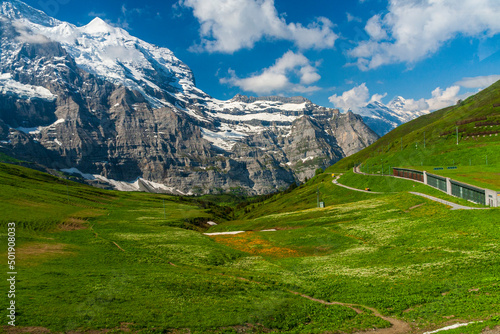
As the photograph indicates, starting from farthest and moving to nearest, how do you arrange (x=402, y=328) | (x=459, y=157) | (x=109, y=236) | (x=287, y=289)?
(x=459, y=157) < (x=109, y=236) < (x=287, y=289) < (x=402, y=328)

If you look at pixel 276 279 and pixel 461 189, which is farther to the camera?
pixel 461 189

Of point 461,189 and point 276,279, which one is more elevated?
point 461,189

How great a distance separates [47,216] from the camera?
8219 cm

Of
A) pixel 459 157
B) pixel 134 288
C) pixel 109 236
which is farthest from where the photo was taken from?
pixel 459 157

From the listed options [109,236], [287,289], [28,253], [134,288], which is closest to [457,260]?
[287,289]

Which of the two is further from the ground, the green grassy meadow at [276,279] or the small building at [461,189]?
the small building at [461,189]

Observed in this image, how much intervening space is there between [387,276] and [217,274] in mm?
20060

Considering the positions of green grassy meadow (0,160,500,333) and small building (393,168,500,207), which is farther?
small building (393,168,500,207)

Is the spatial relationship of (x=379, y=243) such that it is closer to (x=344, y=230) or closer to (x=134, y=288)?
(x=344, y=230)

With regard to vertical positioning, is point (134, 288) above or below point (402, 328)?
above

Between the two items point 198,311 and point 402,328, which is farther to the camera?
point 198,311

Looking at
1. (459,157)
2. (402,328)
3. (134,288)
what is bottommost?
(402,328)

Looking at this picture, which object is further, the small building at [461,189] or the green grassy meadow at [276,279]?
the small building at [461,189]

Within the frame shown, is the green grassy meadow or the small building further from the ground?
Result: the small building
